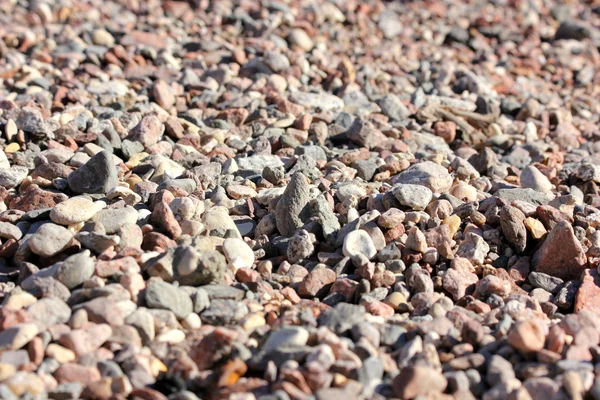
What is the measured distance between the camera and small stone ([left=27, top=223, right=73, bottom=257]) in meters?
2.68

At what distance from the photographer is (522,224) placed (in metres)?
3.06

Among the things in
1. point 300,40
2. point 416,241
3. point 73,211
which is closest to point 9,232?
point 73,211

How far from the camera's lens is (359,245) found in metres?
2.90

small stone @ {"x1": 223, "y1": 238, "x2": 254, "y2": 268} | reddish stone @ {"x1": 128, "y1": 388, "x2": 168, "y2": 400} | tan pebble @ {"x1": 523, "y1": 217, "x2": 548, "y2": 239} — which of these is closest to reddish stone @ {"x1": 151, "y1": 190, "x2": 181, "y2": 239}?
small stone @ {"x1": 223, "y1": 238, "x2": 254, "y2": 268}

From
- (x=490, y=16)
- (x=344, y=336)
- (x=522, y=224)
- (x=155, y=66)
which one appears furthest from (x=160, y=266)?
(x=490, y=16)

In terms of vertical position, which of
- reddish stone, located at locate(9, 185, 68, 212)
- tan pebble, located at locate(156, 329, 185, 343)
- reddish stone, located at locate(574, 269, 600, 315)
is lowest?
reddish stone, located at locate(9, 185, 68, 212)

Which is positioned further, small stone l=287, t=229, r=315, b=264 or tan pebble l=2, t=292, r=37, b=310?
small stone l=287, t=229, r=315, b=264

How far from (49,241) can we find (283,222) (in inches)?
36.1

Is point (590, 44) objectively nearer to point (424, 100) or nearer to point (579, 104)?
point (579, 104)

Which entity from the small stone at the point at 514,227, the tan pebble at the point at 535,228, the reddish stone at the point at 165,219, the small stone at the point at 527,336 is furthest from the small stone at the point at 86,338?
the tan pebble at the point at 535,228

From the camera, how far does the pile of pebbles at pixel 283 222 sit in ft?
7.14

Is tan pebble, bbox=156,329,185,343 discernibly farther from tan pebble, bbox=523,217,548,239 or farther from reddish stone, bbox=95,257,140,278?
tan pebble, bbox=523,217,548,239

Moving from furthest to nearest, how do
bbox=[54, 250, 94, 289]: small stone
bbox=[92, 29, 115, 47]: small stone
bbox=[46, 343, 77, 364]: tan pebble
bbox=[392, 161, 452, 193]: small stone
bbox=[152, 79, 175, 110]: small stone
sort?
bbox=[92, 29, 115, 47]: small stone
bbox=[152, 79, 175, 110]: small stone
bbox=[392, 161, 452, 193]: small stone
bbox=[54, 250, 94, 289]: small stone
bbox=[46, 343, 77, 364]: tan pebble

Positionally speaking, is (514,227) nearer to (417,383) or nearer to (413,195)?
(413,195)
